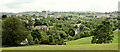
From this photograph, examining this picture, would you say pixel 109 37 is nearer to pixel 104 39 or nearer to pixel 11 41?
pixel 104 39

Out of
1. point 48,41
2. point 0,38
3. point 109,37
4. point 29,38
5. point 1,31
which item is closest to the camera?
point 0,38

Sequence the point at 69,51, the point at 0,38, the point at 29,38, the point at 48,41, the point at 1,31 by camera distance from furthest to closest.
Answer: the point at 48,41 → the point at 29,38 → the point at 1,31 → the point at 0,38 → the point at 69,51

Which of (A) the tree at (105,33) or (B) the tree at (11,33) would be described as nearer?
(B) the tree at (11,33)

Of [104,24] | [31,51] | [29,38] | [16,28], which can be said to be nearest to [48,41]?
[29,38]

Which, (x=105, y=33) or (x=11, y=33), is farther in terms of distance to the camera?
(x=105, y=33)

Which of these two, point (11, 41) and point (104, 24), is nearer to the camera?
point (11, 41)

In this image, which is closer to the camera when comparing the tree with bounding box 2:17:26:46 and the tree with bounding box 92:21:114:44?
the tree with bounding box 2:17:26:46

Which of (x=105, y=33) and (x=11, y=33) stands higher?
(x=11, y=33)

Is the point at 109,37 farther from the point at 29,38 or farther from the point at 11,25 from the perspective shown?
the point at 11,25

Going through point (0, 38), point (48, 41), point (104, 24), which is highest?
point (104, 24)

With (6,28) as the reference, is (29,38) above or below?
below
